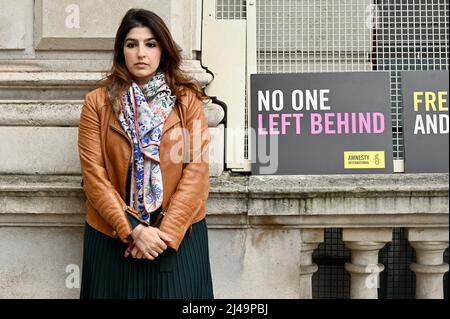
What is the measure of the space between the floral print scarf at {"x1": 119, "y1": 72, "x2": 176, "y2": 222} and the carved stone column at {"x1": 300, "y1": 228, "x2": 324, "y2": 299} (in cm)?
115

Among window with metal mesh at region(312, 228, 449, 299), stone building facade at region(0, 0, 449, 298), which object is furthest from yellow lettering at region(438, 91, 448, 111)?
window with metal mesh at region(312, 228, 449, 299)

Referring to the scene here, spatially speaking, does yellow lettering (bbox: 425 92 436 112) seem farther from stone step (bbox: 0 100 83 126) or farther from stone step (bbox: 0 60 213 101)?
stone step (bbox: 0 100 83 126)

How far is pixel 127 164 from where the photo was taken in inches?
127

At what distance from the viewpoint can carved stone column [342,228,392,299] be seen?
377 cm

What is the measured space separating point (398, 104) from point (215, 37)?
4.75ft

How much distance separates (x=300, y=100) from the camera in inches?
156

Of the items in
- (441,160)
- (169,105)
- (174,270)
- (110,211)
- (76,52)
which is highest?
(76,52)

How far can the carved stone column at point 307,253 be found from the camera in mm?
3811

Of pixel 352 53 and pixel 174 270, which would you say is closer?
pixel 174 270

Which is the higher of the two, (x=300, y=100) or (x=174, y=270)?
(x=300, y=100)

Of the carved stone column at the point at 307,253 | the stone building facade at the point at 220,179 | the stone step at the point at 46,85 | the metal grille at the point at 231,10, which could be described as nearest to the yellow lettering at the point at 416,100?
the stone building facade at the point at 220,179

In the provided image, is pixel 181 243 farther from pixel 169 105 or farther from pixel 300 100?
pixel 300 100

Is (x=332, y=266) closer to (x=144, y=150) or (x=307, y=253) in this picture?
(x=307, y=253)

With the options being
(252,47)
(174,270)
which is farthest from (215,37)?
(174,270)
